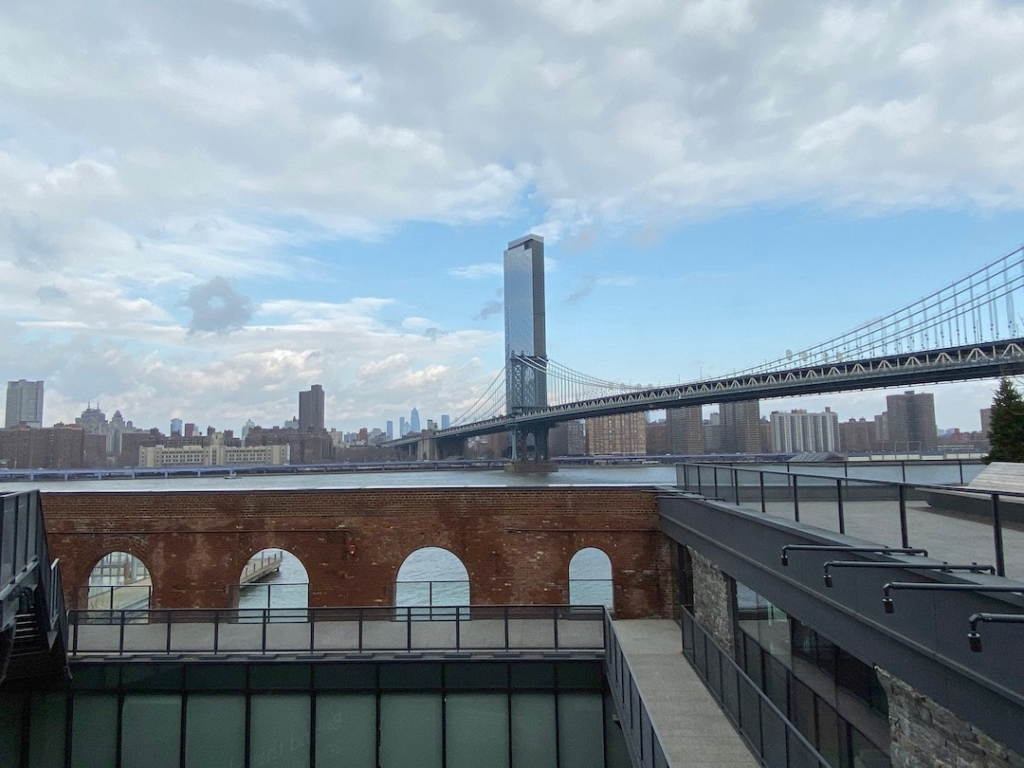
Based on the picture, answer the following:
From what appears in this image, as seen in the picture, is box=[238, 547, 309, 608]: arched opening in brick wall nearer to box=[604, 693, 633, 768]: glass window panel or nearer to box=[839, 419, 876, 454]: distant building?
box=[604, 693, 633, 768]: glass window panel

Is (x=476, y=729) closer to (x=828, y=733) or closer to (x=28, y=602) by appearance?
(x=828, y=733)

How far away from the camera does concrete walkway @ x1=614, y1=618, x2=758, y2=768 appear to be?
30.1 feet

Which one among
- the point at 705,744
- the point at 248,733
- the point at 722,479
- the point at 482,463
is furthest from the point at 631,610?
the point at 482,463

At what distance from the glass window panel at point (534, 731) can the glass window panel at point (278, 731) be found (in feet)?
12.4

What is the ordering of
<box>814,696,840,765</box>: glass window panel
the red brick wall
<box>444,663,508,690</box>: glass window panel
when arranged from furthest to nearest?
the red brick wall
<box>444,663,508,690</box>: glass window panel
<box>814,696,840,765</box>: glass window panel

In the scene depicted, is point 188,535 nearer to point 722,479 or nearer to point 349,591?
point 349,591

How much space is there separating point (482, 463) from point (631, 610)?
56.5 metres

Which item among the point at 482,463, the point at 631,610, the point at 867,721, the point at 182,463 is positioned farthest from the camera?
the point at 182,463

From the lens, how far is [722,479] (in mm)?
12055

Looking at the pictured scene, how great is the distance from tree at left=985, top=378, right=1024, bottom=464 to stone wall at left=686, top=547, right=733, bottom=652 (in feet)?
26.9

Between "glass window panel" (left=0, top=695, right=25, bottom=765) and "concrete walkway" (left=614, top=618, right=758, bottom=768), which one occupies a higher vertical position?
"concrete walkway" (left=614, top=618, right=758, bottom=768)

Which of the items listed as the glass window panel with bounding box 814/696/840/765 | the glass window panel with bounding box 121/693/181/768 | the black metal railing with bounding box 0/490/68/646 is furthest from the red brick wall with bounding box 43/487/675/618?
the glass window panel with bounding box 814/696/840/765

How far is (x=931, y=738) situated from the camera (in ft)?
18.3

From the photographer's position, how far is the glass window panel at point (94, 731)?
12.7 m
